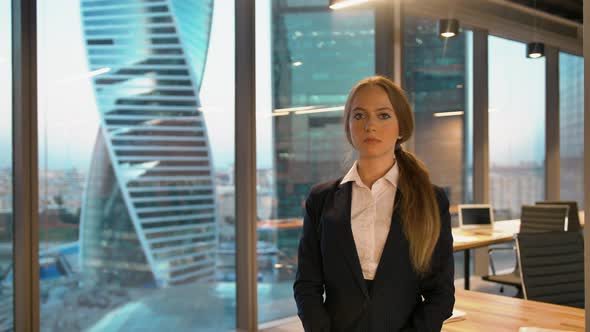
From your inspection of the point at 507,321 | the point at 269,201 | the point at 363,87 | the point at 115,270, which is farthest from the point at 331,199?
the point at 269,201

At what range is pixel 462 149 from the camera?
6965 mm

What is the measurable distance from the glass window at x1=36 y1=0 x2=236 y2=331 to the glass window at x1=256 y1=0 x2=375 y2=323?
13.3 inches

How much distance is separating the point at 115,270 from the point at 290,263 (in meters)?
1.54

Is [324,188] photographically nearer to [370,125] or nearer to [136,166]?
[370,125]

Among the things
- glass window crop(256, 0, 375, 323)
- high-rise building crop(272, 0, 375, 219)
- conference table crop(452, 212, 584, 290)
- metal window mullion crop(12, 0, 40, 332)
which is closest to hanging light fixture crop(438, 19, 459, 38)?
high-rise building crop(272, 0, 375, 219)

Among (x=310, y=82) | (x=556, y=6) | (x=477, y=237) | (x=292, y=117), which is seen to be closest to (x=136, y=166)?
(x=292, y=117)

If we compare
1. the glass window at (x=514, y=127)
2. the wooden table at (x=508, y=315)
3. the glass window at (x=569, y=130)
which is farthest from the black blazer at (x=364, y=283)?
the glass window at (x=569, y=130)

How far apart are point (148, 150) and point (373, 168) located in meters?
2.89

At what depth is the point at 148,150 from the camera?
421 centimetres

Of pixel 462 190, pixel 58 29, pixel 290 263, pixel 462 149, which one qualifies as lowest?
pixel 290 263

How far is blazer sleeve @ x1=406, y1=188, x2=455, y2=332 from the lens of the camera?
1523mm

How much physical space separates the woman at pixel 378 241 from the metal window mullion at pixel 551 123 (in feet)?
23.0

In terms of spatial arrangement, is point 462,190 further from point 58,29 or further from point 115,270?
point 58,29

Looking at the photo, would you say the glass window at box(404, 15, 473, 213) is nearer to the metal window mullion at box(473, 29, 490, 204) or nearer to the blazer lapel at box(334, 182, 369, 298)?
the metal window mullion at box(473, 29, 490, 204)
